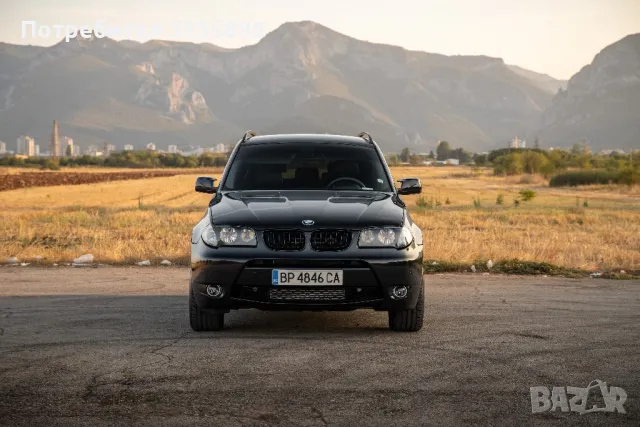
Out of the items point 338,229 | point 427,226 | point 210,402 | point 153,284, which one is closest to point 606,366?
point 338,229

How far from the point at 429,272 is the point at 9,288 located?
647cm

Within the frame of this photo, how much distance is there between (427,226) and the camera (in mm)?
27250

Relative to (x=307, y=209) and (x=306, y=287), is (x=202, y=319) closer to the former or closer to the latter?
(x=306, y=287)

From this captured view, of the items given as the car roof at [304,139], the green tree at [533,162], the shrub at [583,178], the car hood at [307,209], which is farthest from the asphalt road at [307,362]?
the green tree at [533,162]

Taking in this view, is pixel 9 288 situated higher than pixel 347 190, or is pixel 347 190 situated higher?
pixel 347 190

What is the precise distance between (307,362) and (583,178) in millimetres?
74198

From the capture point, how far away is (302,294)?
7.89 meters

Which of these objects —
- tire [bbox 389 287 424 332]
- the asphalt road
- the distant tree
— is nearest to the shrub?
the distant tree

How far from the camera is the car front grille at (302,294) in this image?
7875mm

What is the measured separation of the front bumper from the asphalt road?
13.4 inches

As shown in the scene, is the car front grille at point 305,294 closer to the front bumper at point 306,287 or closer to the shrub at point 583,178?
the front bumper at point 306,287

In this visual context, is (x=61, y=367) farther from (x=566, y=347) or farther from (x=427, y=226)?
(x=427, y=226)

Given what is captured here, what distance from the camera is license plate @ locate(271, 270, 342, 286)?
7836 mm

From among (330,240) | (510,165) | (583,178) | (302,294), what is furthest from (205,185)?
(510,165)
